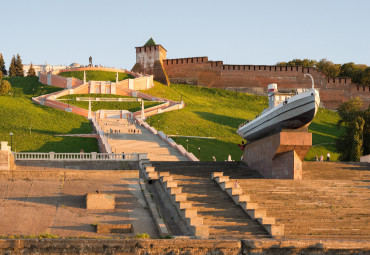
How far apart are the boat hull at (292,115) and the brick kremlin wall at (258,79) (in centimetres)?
5793

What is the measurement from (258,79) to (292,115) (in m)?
61.1

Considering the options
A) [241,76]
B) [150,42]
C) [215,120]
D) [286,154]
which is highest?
[150,42]

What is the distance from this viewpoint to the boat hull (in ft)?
104

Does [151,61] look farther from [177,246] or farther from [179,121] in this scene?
[177,246]

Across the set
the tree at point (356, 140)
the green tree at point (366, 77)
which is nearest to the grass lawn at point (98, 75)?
the green tree at point (366, 77)

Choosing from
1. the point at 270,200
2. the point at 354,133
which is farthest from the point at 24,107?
the point at 270,200

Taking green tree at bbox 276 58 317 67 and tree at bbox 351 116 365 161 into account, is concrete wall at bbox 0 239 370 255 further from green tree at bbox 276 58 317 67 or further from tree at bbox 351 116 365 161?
green tree at bbox 276 58 317 67

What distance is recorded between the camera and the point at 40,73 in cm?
9081

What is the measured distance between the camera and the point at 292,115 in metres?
32.4

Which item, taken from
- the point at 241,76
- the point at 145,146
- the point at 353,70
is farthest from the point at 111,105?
the point at 353,70

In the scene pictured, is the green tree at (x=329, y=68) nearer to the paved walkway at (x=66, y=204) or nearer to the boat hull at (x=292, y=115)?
the boat hull at (x=292, y=115)

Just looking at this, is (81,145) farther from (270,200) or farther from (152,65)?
(152,65)

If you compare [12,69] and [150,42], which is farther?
[12,69]

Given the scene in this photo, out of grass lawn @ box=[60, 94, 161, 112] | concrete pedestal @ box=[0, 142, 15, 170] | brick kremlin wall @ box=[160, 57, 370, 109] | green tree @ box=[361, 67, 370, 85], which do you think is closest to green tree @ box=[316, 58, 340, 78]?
green tree @ box=[361, 67, 370, 85]
